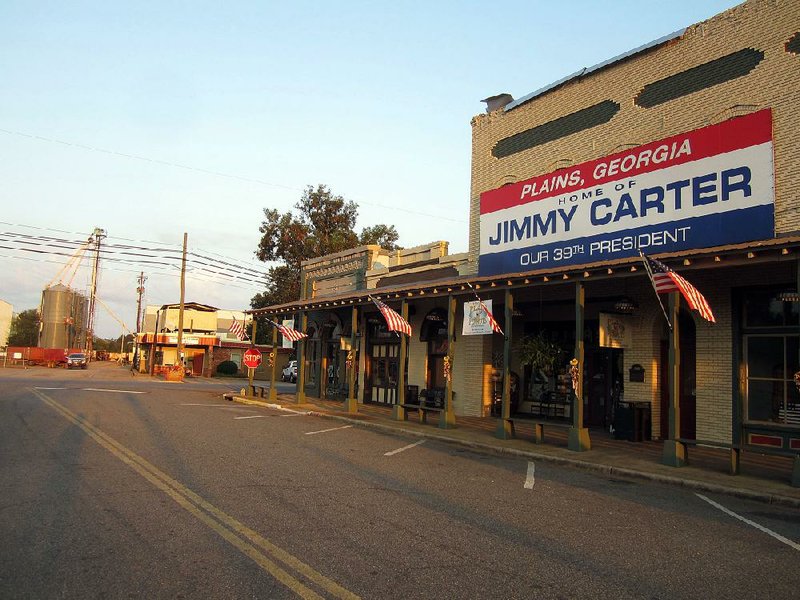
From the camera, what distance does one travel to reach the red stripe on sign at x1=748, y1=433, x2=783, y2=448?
1229cm

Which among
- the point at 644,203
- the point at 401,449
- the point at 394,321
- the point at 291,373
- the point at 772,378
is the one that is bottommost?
the point at 401,449

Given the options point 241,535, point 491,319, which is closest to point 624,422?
point 491,319

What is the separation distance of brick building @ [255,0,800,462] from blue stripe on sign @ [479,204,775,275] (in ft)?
0.12

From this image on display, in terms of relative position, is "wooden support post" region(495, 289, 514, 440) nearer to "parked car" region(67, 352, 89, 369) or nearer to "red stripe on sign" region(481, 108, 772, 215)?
"red stripe on sign" region(481, 108, 772, 215)

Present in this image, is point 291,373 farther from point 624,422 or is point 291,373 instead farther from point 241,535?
point 241,535

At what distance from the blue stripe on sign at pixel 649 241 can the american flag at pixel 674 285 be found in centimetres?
266

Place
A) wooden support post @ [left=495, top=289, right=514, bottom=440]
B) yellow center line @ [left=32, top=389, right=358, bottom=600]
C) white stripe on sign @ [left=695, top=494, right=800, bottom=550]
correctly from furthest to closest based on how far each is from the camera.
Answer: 1. wooden support post @ [left=495, top=289, right=514, bottom=440]
2. white stripe on sign @ [left=695, top=494, right=800, bottom=550]
3. yellow center line @ [left=32, top=389, right=358, bottom=600]

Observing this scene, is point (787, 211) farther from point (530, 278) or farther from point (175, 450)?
point (175, 450)

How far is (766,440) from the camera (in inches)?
490

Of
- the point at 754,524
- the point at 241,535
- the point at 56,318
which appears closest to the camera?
the point at 241,535

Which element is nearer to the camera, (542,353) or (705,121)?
→ (705,121)

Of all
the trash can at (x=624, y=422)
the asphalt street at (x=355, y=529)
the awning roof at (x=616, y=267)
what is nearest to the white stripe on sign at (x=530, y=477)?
the asphalt street at (x=355, y=529)

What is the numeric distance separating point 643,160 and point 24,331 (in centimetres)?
13250

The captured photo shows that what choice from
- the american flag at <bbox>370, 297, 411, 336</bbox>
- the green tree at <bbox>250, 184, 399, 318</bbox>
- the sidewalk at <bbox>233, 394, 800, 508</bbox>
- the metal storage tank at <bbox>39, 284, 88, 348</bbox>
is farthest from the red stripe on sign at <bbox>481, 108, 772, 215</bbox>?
the metal storage tank at <bbox>39, 284, 88, 348</bbox>
